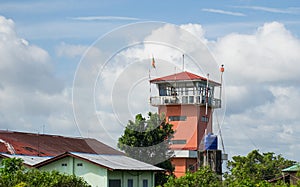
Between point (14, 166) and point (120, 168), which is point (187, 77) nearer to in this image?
point (120, 168)

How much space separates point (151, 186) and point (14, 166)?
12228 millimetres

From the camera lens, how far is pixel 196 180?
27.9m

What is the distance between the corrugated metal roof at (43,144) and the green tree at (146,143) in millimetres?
2500

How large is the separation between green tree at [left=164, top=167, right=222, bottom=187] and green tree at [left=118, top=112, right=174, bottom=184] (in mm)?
13691

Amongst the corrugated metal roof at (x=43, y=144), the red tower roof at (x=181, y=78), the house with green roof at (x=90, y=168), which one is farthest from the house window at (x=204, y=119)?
the house with green roof at (x=90, y=168)

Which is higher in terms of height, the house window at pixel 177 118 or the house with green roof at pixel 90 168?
the house window at pixel 177 118

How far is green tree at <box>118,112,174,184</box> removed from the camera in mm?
42969

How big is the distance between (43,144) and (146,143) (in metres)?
7.30

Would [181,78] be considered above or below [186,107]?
above

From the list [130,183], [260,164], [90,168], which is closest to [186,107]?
[260,164]

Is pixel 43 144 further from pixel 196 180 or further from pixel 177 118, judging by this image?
pixel 177 118

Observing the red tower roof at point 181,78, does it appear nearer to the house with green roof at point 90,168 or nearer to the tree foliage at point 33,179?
the house with green roof at point 90,168

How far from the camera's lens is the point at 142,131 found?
142ft

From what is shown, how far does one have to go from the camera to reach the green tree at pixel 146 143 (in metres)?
43.0
